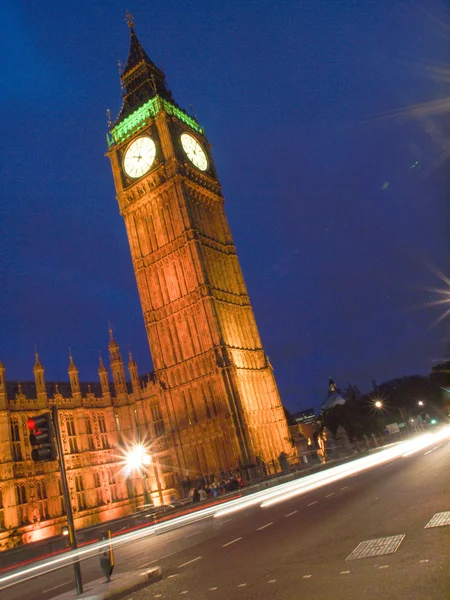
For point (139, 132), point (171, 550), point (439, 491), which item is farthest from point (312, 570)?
point (139, 132)

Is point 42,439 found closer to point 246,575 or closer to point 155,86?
point 246,575

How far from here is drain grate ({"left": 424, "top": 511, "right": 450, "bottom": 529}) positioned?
916cm

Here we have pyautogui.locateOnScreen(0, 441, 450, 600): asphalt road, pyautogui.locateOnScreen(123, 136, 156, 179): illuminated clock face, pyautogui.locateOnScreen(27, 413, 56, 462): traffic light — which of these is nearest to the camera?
pyautogui.locateOnScreen(0, 441, 450, 600): asphalt road

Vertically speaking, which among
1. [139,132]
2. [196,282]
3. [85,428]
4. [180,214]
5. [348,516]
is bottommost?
[348,516]

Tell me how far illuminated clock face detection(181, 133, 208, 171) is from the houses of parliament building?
204 millimetres

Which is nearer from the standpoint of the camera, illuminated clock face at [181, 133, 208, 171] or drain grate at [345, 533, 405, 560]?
drain grate at [345, 533, 405, 560]

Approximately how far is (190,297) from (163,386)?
388 inches

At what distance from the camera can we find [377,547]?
8.66 metres

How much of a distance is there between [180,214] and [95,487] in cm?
2932

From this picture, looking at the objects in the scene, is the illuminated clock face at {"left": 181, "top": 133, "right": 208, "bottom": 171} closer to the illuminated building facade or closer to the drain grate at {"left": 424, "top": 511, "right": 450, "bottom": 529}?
the illuminated building facade

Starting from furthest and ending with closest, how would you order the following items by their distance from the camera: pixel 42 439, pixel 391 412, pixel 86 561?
1. pixel 391 412
2. pixel 86 561
3. pixel 42 439

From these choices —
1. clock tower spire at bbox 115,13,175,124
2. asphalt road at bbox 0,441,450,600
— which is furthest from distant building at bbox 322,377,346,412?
asphalt road at bbox 0,441,450,600

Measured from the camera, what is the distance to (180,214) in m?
55.4

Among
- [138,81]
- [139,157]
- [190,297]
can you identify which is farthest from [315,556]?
[138,81]
